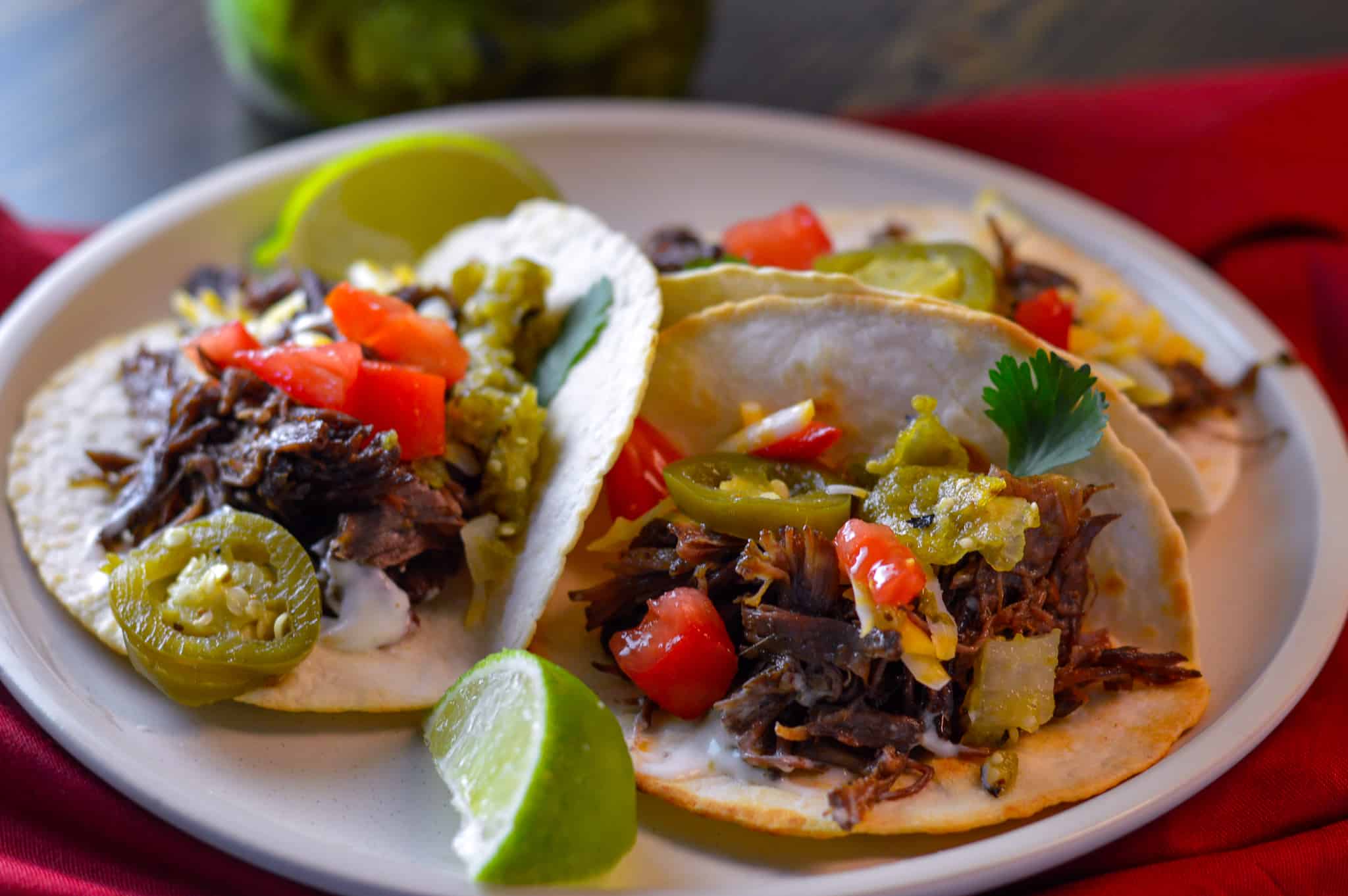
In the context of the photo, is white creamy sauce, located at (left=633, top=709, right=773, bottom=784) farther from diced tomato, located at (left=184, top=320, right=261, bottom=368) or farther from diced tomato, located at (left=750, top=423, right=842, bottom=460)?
diced tomato, located at (left=184, top=320, right=261, bottom=368)

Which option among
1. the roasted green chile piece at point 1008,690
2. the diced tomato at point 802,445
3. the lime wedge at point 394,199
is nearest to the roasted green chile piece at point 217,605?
the diced tomato at point 802,445

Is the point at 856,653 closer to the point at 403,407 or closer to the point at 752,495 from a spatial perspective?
the point at 752,495

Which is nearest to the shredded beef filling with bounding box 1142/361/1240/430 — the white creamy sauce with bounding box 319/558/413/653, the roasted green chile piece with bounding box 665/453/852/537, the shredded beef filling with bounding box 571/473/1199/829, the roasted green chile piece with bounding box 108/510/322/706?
the shredded beef filling with bounding box 571/473/1199/829

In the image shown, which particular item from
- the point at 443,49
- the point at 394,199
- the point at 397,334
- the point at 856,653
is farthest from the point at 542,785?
the point at 443,49

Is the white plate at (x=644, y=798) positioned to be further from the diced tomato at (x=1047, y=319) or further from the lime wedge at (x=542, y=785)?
the diced tomato at (x=1047, y=319)

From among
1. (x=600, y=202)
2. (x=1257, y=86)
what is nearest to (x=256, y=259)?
(x=600, y=202)
